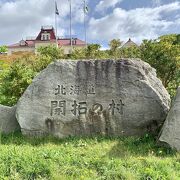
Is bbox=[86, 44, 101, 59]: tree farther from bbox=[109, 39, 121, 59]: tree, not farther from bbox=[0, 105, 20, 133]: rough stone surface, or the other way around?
bbox=[0, 105, 20, 133]: rough stone surface

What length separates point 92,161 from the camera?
594 cm

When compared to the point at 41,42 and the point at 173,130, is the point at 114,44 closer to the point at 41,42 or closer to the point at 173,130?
the point at 173,130

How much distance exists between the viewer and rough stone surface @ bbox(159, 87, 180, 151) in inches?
256

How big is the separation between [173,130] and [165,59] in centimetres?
764

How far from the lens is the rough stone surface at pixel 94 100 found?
773 centimetres

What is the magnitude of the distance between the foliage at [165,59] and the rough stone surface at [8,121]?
6672 mm

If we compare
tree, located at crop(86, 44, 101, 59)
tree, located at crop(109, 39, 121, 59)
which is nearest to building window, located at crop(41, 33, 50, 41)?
tree, located at crop(109, 39, 121, 59)

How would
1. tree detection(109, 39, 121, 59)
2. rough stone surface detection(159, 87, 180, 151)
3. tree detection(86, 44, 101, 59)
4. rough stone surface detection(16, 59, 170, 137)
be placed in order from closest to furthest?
rough stone surface detection(159, 87, 180, 151)
rough stone surface detection(16, 59, 170, 137)
tree detection(86, 44, 101, 59)
tree detection(109, 39, 121, 59)

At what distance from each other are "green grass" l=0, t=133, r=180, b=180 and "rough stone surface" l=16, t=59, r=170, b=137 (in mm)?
523

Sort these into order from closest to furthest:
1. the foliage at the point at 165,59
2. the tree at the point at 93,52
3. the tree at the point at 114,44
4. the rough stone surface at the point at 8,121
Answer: the rough stone surface at the point at 8,121 → the foliage at the point at 165,59 → the tree at the point at 93,52 → the tree at the point at 114,44

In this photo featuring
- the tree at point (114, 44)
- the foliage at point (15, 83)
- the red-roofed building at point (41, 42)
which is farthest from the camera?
the red-roofed building at point (41, 42)

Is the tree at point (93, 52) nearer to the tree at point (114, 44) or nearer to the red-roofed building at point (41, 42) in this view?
the tree at point (114, 44)

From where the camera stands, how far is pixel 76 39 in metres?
53.2

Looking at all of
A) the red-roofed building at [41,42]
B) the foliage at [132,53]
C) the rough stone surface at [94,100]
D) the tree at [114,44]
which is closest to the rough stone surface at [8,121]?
the rough stone surface at [94,100]
